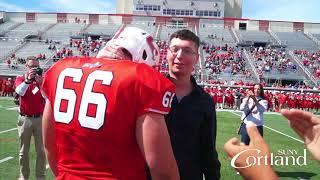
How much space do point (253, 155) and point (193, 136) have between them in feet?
5.64

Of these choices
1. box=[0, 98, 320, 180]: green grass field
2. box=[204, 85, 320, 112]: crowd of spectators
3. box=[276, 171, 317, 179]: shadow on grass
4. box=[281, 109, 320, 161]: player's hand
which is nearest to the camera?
box=[281, 109, 320, 161]: player's hand

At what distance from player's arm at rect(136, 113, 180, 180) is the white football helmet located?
15.2 inches

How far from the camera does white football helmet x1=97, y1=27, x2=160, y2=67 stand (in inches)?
97.9

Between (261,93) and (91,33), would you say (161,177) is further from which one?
(91,33)

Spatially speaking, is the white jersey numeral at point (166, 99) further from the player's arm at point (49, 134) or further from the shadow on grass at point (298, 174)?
the shadow on grass at point (298, 174)

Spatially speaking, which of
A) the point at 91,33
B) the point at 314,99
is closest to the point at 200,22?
the point at 91,33

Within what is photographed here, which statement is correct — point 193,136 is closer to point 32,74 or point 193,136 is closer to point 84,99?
point 84,99

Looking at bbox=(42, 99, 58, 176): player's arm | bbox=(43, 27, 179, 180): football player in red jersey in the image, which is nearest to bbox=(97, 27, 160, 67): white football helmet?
bbox=(43, 27, 179, 180): football player in red jersey

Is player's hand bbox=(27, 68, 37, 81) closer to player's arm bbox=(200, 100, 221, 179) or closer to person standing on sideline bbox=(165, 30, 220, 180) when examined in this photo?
person standing on sideline bbox=(165, 30, 220, 180)

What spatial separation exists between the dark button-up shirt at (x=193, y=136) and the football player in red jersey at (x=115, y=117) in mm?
839

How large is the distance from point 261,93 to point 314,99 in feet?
75.8

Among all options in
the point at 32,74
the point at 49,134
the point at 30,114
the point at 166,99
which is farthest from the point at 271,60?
the point at 166,99

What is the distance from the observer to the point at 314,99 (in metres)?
30.2

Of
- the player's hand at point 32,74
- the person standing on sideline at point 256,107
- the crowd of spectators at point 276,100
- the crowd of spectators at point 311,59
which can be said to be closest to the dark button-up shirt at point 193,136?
the player's hand at point 32,74
